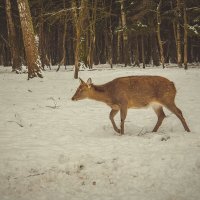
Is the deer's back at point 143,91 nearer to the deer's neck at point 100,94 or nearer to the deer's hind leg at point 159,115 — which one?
the deer's neck at point 100,94

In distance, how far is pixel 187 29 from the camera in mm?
27141

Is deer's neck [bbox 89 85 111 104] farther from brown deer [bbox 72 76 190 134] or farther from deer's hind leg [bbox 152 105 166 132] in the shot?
deer's hind leg [bbox 152 105 166 132]

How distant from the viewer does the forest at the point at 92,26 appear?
1866cm

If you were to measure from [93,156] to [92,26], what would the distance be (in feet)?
91.7

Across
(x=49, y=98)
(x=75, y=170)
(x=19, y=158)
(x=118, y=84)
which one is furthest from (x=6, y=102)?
(x=75, y=170)

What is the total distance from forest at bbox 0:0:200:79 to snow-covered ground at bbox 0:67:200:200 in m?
7.43

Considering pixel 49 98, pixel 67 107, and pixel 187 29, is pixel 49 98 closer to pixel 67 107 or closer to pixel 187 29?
pixel 67 107

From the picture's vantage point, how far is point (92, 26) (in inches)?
1326

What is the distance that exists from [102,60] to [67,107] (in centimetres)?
3921

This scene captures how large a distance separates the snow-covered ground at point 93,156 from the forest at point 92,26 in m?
7.43

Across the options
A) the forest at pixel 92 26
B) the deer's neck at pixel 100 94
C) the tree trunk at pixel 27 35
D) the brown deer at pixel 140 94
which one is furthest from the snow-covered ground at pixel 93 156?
the forest at pixel 92 26

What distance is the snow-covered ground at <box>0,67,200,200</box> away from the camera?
220 inches

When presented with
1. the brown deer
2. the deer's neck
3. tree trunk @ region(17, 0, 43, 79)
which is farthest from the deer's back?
tree trunk @ region(17, 0, 43, 79)

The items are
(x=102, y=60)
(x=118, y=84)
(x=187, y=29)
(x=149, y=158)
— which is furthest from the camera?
(x=102, y=60)
